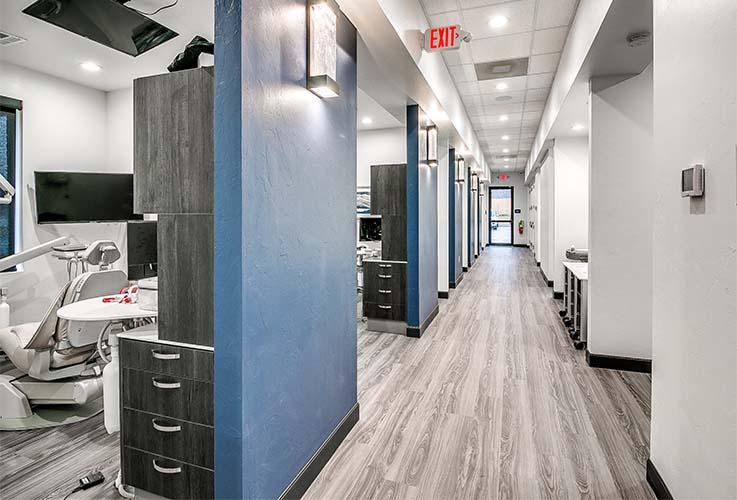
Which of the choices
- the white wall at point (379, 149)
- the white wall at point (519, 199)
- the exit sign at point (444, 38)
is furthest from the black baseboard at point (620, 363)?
the white wall at point (519, 199)

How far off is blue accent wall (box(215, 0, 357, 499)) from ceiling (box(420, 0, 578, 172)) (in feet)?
7.37

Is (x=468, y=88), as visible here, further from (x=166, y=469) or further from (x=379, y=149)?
(x=166, y=469)

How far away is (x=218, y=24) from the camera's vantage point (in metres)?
1.60

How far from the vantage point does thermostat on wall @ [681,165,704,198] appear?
1573mm

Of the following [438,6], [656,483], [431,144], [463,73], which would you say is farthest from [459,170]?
[656,483]

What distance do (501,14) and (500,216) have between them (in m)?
16.0

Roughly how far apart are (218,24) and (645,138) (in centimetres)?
356

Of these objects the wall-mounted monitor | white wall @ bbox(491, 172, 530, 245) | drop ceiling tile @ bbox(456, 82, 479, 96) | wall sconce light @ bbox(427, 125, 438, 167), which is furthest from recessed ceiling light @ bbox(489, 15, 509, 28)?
white wall @ bbox(491, 172, 530, 245)

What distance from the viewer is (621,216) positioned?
148 inches

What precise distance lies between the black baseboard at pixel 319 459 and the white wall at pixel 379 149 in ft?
17.5

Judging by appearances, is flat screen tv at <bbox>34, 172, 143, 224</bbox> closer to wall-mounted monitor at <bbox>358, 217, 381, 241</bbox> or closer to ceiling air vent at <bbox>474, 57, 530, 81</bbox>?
wall-mounted monitor at <bbox>358, 217, 381, 241</bbox>

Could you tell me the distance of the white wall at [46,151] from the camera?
176 inches

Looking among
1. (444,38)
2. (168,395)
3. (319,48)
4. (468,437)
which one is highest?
(444,38)

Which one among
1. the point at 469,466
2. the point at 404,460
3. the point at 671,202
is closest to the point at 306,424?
the point at 404,460
